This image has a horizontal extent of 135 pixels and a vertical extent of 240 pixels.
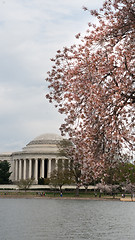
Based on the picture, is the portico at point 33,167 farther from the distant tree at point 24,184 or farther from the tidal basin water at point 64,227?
the tidal basin water at point 64,227

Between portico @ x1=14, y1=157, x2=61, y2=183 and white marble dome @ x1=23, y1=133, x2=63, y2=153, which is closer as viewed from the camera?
portico @ x1=14, y1=157, x2=61, y2=183

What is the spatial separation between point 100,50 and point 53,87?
264 cm

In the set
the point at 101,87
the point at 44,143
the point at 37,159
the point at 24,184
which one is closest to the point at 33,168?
the point at 37,159

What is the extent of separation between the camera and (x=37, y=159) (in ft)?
448

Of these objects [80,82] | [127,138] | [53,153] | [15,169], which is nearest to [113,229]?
[127,138]

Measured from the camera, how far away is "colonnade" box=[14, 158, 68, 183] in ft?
448

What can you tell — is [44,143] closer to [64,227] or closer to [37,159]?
[37,159]

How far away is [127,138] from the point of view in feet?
60.1

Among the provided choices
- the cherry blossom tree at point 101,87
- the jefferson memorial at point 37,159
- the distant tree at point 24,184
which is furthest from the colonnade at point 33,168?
the cherry blossom tree at point 101,87

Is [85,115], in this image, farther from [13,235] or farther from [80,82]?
[13,235]

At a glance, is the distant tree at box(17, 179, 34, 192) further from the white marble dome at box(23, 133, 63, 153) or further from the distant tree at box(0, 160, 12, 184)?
the white marble dome at box(23, 133, 63, 153)

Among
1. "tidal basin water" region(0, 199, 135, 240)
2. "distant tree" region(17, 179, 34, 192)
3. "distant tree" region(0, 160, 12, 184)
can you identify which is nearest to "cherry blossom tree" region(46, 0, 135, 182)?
"tidal basin water" region(0, 199, 135, 240)

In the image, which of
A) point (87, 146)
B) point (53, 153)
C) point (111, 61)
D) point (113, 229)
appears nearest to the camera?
point (111, 61)

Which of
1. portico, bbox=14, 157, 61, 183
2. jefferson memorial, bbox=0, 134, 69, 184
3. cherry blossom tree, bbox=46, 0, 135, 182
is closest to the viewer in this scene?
cherry blossom tree, bbox=46, 0, 135, 182
